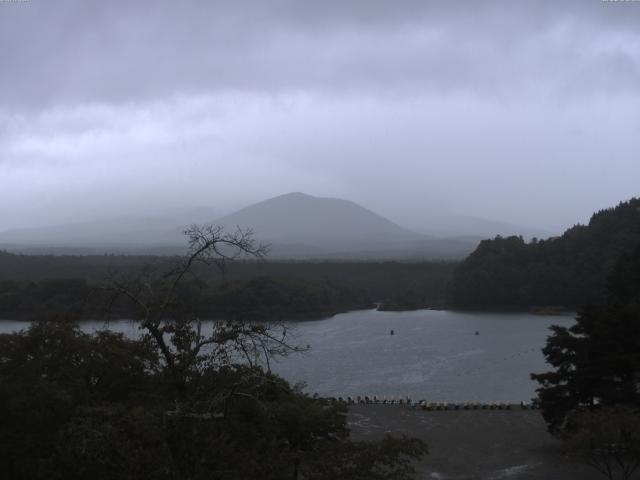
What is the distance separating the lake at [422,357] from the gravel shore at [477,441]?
5.78 feet

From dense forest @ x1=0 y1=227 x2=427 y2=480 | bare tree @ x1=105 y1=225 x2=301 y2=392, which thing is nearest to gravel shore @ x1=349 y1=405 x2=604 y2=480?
dense forest @ x1=0 y1=227 x2=427 y2=480

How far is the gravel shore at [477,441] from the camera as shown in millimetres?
8195

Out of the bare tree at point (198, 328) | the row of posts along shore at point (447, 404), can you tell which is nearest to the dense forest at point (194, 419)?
the bare tree at point (198, 328)

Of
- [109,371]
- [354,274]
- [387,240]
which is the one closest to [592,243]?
[354,274]

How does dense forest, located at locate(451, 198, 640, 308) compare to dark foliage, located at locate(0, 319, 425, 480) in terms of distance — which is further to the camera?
dense forest, located at locate(451, 198, 640, 308)

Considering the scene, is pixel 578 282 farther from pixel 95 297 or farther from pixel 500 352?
pixel 95 297

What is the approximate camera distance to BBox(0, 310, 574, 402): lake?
48.1 feet

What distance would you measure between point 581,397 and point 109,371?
21.3ft

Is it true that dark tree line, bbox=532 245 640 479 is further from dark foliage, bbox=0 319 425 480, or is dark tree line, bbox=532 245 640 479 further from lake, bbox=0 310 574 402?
lake, bbox=0 310 574 402

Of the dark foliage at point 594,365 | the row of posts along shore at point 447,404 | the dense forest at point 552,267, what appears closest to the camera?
the dark foliage at point 594,365

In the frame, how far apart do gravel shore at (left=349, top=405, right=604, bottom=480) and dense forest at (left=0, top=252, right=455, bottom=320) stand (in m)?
6.16

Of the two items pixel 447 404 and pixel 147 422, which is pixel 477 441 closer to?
pixel 447 404

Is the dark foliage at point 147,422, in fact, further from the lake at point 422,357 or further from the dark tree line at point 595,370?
the dark tree line at point 595,370

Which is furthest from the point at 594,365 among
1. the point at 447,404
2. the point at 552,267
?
the point at 552,267
